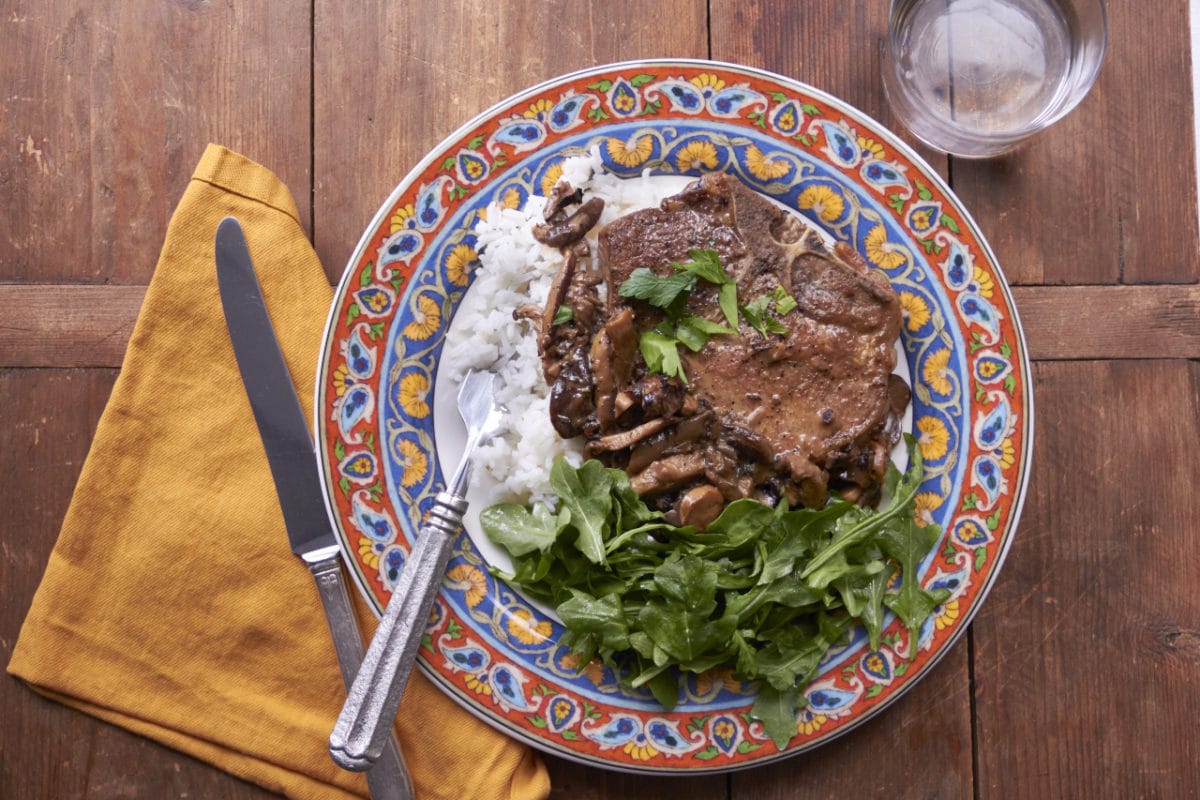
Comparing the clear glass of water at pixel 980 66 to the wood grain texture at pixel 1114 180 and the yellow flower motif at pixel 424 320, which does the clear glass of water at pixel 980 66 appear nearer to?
the wood grain texture at pixel 1114 180

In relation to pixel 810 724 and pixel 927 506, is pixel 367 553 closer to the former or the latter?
pixel 810 724

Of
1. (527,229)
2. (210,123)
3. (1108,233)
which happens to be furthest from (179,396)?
(1108,233)

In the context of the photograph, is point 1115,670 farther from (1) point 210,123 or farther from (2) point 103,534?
(1) point 210,123

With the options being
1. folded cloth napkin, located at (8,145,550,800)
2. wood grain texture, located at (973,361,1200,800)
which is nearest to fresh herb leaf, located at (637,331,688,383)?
folded cloth napkin, located at (8,145,550,800)

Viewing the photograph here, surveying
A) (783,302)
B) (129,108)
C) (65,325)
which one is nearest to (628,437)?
(783,302)

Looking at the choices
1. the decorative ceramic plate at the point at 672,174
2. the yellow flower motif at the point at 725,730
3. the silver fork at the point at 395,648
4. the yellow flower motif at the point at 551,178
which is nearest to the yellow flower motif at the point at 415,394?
the decorative ceramic plate at the point at 672,174
